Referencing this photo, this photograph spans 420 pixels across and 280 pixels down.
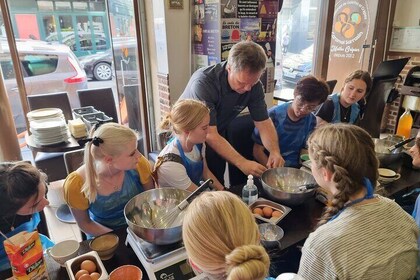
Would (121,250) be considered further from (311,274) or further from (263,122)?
(263,122)

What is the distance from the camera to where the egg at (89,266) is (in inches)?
41.5

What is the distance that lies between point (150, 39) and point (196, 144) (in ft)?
5.51

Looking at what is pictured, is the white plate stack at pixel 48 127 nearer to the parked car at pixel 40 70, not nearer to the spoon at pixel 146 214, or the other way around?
the parked car at pixel 40 70

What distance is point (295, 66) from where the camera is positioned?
4582 mm

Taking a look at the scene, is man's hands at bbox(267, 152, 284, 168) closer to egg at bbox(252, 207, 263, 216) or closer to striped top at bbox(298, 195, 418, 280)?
egg at bbox(252, 207, 263, 216)

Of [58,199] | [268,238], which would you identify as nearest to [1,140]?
[58,199]

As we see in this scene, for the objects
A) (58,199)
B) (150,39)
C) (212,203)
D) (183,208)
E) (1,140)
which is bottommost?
(58,199)

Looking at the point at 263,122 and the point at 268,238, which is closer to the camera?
the point at 268,238

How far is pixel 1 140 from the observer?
2725 millimetres

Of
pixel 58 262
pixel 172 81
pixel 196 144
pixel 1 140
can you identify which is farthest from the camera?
pixel 172 81

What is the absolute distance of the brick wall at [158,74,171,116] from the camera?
2.94 metres

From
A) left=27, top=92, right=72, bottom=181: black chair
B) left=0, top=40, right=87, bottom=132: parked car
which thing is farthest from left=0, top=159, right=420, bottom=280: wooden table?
left=0, top=40, right=87, bottom=132: parked car

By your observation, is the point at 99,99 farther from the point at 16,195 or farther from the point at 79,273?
the point at 79,273

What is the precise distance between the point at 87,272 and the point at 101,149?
0.57m
